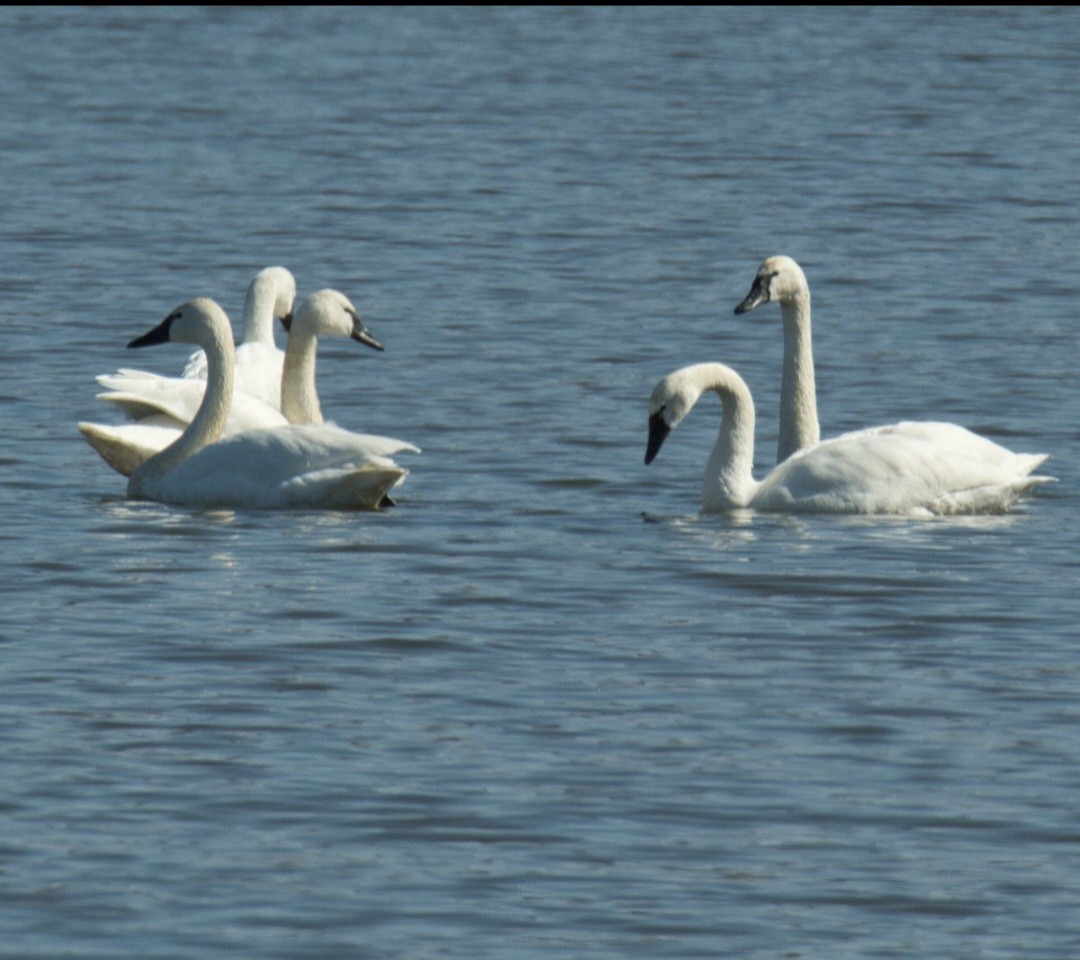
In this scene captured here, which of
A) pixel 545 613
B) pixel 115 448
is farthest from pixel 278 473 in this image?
pixel 545 613

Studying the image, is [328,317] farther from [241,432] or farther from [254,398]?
[241,432]

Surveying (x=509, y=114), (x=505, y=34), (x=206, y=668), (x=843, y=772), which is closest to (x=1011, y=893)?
(x=843, y=772)

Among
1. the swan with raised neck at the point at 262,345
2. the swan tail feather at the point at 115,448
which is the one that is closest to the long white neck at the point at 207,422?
the swan tail feather at the point at 115,448

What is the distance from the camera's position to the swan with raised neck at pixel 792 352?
1384 cm

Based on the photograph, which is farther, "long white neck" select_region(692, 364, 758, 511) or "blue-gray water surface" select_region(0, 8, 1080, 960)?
"long white neck" select_region(692, 364, 758, 511)

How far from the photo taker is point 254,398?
14.5 metres

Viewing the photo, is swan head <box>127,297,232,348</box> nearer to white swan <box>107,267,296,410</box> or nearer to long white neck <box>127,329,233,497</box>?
long white neck <box>127,329,233,497</box>

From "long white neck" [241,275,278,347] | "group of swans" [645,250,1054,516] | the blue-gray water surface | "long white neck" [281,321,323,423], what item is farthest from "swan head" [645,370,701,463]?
"long white neck" [241,275,278,347]

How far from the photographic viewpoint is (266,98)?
3362 centimetres

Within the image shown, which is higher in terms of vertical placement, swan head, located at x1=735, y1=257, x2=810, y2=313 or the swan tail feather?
swan head, located at x1=735, y1=257, x2=810, y2=313

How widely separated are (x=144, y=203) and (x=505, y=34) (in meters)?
18.1

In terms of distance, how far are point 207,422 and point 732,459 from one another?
8.30ft

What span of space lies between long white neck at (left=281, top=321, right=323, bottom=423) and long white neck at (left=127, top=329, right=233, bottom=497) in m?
0.48

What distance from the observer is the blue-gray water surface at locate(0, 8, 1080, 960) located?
7496 mm
